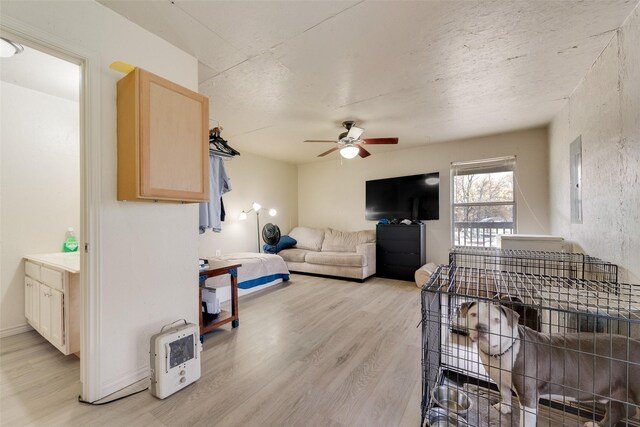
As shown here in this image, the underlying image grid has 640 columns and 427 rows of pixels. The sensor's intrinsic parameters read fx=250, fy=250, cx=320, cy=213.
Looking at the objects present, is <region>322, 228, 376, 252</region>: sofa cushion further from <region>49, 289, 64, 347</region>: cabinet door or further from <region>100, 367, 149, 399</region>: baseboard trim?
<region>49, 289, 64, 347</region>: cabinet door

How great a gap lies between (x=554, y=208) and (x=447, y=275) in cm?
302

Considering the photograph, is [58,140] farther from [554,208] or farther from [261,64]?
[554,208]

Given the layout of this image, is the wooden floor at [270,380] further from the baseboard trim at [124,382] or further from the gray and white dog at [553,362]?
the gray and white dog at [553,362]

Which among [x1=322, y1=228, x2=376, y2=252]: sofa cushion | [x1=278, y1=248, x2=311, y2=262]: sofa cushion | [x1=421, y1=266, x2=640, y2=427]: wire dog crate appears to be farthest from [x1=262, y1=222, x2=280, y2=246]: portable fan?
[x1=421, y1=266, x2=640, y2=427]: wire dog crate

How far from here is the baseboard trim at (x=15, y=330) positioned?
2414 millimetres

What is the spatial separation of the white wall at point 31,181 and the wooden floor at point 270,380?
65 cm

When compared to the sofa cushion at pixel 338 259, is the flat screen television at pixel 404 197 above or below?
above

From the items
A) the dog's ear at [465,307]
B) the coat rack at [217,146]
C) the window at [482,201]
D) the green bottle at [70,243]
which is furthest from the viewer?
the window at [482,201]

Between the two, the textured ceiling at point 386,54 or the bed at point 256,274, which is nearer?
the textured ceiling at point 386,54

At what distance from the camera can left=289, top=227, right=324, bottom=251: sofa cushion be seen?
5512 millimetres

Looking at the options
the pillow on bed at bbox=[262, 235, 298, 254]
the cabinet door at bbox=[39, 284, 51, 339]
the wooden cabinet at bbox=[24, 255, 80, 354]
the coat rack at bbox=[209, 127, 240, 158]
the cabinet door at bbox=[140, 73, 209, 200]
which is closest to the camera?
the cabinet door at bbox=[140, 73, 209, 200]

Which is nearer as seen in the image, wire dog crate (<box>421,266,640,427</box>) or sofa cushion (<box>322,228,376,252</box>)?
wire dog crate (<box>421,266,640,427</box>)

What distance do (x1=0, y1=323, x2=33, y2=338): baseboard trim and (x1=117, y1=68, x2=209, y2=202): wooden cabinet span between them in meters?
2.28

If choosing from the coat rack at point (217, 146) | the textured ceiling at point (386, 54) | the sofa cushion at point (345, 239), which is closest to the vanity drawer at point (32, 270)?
the coat rack at point (217, 146)
